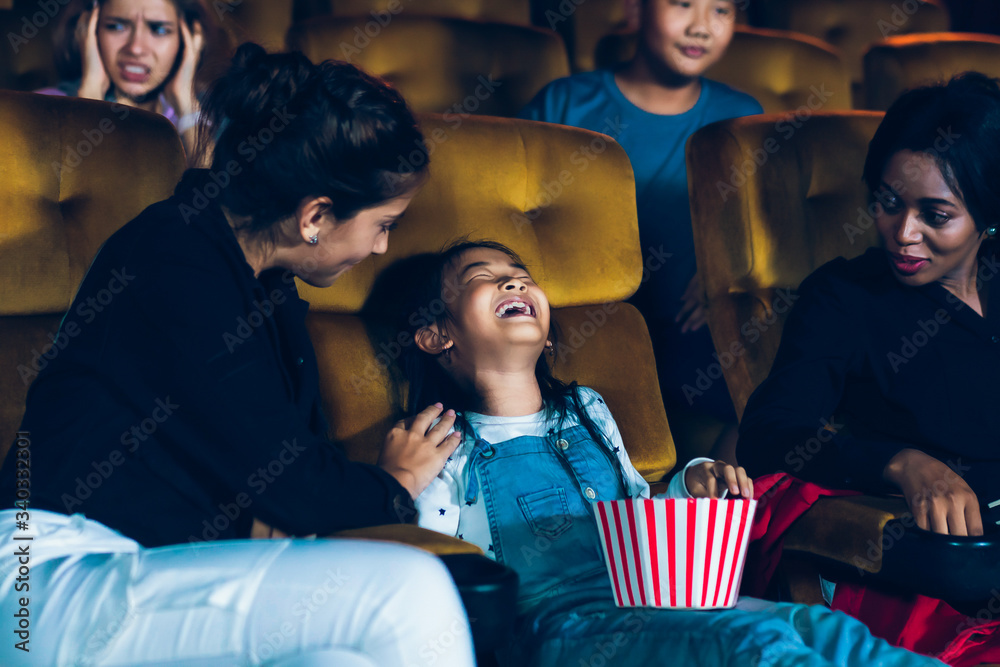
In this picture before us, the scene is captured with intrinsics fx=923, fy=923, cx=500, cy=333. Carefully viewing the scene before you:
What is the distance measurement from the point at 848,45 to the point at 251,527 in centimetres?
299

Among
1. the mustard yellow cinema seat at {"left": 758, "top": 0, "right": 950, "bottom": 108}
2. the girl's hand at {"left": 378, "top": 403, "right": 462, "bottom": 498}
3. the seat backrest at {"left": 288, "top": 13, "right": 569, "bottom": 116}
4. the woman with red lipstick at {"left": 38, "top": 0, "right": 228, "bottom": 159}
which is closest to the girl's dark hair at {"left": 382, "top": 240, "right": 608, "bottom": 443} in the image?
the girl's hand at {"left": 378, "top": 403, "right": 462, "bottom": 498}

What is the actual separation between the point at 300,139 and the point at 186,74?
50.9 inches

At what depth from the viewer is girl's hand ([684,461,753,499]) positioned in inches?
43.1

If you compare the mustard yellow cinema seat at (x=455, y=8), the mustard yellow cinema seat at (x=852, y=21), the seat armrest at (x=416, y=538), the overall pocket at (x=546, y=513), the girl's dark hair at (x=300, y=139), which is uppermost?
the mustard yellow cinema seat at (x=852, y=21)

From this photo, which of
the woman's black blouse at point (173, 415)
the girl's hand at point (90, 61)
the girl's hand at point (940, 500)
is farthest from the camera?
the girl's hand at point (90, 61)

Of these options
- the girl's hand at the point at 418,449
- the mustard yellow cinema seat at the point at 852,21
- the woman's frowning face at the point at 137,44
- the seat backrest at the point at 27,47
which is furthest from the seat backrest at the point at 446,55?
the girl's hand at the point at 418,449

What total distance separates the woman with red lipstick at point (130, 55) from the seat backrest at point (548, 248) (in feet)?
3.02

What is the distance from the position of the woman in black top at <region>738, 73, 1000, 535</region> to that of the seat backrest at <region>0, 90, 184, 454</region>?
0.92m

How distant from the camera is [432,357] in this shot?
1.35 metres

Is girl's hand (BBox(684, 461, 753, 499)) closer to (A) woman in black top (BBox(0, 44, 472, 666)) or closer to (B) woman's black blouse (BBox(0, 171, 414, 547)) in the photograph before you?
(A) woman in black top (BBox(0, 44, 472, 666))

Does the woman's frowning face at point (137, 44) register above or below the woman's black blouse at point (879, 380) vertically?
above

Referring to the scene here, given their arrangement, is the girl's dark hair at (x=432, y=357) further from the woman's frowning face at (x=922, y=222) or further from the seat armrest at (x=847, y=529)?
the woman's frowning face at (x=922, y=222)


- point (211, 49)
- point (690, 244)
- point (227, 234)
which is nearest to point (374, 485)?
point (227, 234)

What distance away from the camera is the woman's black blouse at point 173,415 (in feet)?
2.81
